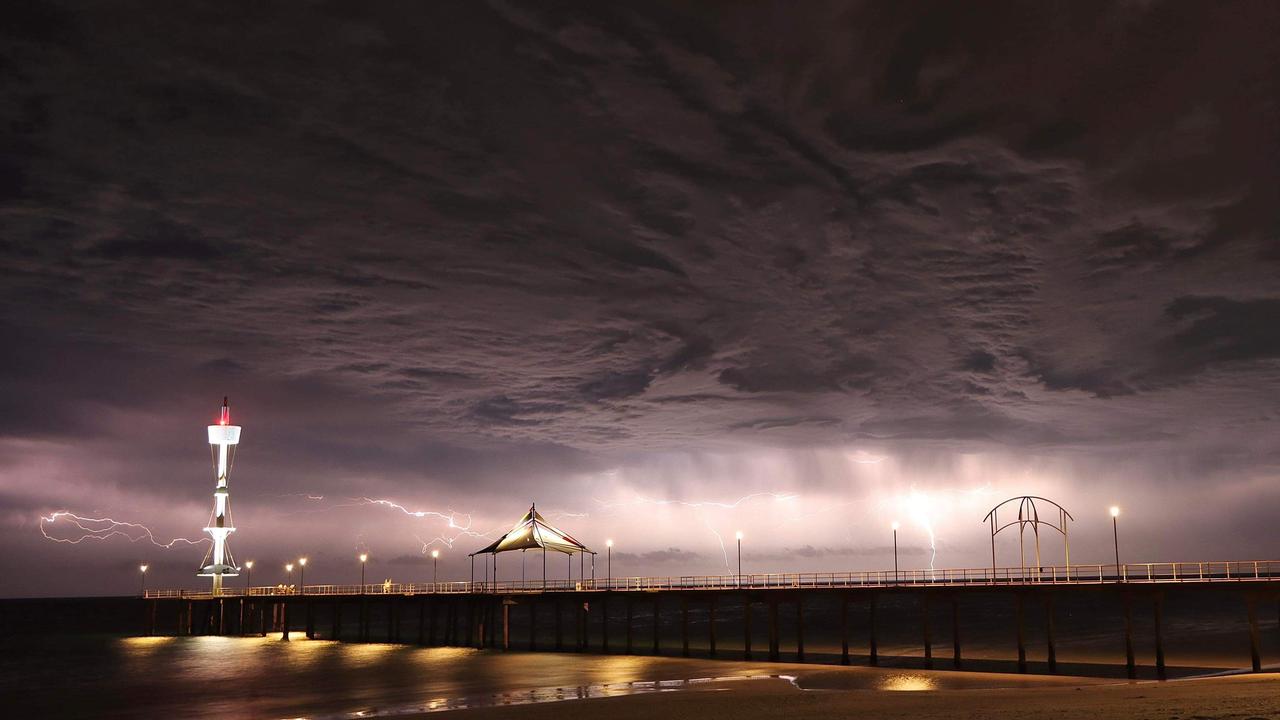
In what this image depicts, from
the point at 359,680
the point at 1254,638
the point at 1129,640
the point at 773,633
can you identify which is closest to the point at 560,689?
the point at 359,680

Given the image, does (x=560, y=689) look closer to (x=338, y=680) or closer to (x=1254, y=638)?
(x=338, y=680)

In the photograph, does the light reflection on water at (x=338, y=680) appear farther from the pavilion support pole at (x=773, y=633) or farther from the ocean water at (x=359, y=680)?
the pavilion support pole at (x=773, y=633)

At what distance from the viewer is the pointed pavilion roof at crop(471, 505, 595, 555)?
69688 mm

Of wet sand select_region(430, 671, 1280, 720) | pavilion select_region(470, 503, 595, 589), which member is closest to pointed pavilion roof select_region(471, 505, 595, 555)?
pavilion select_region(470, 503, 595, 589)

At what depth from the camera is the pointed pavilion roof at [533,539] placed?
229 ft

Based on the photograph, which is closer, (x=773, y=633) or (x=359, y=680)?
(x=359, y=680)

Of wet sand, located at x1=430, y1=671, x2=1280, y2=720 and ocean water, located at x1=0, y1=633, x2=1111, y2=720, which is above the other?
wet sand, located at x1=430, y1=671, x2=1280, y2=720

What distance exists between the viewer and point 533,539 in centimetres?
6969

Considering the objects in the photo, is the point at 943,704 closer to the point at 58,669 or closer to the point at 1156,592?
the point at 1156,592

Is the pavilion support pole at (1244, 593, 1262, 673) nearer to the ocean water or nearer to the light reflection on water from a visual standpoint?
the ocean water

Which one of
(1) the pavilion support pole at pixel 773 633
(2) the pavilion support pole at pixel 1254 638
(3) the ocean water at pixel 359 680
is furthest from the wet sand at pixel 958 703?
(1) the pavilion support pole at pixel 773 633

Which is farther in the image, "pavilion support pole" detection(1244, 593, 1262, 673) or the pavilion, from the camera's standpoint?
the pavilion

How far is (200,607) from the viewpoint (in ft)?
540

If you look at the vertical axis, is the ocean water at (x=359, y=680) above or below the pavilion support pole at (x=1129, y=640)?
below
